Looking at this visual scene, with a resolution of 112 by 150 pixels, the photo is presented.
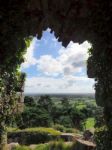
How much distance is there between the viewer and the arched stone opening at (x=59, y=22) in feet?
19.6

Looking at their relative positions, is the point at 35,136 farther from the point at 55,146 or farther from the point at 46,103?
the point at 46,103

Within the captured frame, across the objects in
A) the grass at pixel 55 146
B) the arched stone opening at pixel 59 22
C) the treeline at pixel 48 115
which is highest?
the arched stone opening at pixel 59 22

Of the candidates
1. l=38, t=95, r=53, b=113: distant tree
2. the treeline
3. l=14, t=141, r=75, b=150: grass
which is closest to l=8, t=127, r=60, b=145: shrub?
l=14, t=141, r=75, b=150: grass

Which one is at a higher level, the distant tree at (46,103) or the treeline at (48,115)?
the distant tree at (46,103)

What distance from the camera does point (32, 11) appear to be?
243 inches

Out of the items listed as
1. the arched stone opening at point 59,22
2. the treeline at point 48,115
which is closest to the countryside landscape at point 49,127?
the treeline at point 48,115

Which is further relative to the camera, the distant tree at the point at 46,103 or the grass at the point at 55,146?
the distant tree at the point at 46,103

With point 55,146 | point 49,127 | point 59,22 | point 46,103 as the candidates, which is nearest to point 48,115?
point 46,103

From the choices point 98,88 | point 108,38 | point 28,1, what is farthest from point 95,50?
point 98,88

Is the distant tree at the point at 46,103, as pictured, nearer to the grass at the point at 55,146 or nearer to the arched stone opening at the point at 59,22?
the grass at the point at 55,146

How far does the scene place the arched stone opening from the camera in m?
5.98

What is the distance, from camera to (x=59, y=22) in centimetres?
619

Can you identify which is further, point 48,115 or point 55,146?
point 48,115

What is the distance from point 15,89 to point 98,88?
498cm
